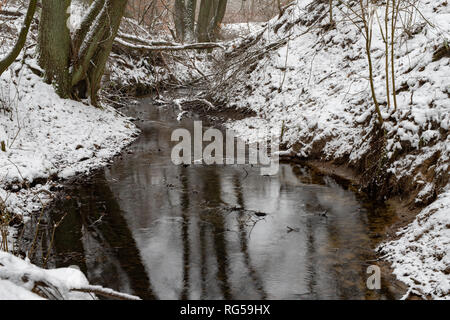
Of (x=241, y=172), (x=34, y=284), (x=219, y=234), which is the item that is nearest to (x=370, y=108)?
(x=241, y=172)

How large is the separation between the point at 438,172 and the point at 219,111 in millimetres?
10122

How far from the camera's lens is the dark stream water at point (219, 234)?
461cm

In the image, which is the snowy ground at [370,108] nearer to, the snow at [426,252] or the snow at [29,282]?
the snow at [426,252]

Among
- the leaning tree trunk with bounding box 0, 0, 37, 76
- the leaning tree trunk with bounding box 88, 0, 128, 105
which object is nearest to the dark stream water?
the leaning tree trunk with bounding box 0, 0, 37, 76

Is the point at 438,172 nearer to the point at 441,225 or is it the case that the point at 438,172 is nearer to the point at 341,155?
the point at 441,225

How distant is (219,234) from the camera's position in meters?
5.87

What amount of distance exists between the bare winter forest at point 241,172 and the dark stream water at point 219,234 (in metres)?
0.03

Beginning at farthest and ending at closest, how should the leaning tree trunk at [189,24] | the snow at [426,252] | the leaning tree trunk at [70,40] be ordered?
the leaning tree trunk at [189,24], the leaning tree trunk at [70,40], the snow at [426,252]

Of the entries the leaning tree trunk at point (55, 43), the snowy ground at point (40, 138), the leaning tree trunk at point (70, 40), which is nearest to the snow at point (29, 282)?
the snowy ground at point (40, 138)

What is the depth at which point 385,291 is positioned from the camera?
438 centimetres

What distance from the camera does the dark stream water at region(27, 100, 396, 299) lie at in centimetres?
461

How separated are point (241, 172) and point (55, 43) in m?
6.07
